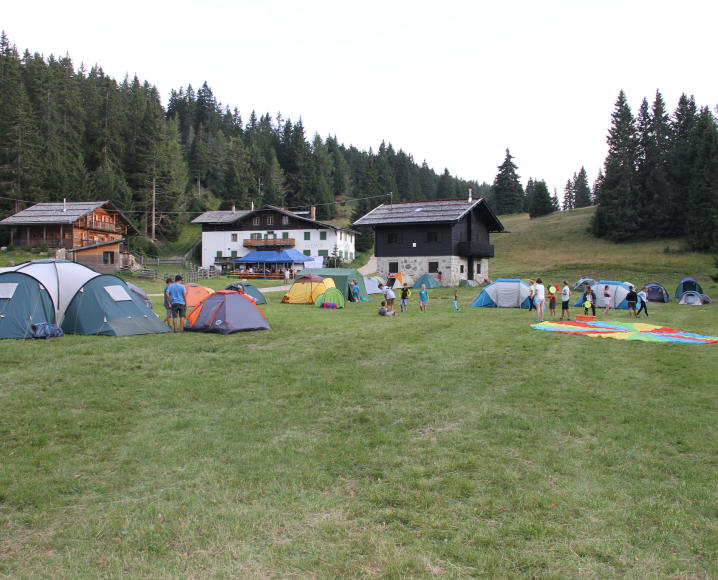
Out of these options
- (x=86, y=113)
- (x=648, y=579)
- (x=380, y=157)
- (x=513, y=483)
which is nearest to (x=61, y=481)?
(x=513, y=483)

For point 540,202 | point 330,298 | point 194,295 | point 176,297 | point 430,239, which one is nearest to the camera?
point 176,297

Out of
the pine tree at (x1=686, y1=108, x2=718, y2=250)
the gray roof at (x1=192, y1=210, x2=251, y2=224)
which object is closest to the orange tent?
the gray roof at (x1=192, y1=210, x2=251, y2=224)

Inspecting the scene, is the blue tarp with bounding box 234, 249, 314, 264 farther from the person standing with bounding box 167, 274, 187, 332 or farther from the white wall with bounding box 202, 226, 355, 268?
the person standing with bounding box 167, 274, 187, 332

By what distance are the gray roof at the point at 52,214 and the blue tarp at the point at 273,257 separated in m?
15.0

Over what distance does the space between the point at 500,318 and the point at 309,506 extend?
15.5 metres

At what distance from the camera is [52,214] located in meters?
46.5

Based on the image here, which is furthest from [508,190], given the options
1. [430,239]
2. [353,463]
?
[353,463]

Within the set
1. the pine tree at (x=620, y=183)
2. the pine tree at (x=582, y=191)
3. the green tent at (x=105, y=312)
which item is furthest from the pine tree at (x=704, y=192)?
the pine tree at (x=582, y=191)

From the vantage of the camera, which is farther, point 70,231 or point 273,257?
point 273,257

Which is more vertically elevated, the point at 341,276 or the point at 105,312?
the point at 341,276

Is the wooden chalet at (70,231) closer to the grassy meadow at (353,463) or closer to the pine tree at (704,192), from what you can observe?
the grassy meadow at (353,463)

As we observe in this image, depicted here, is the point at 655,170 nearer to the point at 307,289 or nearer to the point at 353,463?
the point at 307,289

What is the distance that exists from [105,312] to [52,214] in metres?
41.2

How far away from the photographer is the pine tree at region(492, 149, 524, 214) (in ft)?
330
